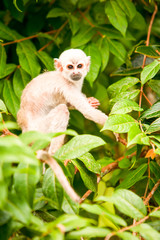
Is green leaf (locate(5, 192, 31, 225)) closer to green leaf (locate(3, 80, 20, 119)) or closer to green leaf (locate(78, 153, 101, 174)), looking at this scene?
green leaf (locate(78, 153, 101, 174))

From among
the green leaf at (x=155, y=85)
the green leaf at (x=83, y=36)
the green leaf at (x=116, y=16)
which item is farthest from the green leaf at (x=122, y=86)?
the green leaf at (x=83, y=36)

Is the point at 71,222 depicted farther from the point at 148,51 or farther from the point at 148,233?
the point at 148,51

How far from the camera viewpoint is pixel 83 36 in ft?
14.0

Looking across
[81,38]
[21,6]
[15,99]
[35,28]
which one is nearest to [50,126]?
[15,99]

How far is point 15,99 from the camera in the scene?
4047mm

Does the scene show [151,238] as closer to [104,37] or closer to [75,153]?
[75,153]

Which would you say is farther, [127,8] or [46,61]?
[46,61]

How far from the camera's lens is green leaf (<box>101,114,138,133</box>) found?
255 centimetres

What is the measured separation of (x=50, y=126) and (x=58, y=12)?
5.85 feet

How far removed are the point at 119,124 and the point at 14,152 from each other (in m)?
1.33

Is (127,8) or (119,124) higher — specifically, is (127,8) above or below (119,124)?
above

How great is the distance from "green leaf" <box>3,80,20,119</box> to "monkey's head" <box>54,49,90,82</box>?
69cm

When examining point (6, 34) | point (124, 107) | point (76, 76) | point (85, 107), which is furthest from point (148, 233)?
point (6, 34)

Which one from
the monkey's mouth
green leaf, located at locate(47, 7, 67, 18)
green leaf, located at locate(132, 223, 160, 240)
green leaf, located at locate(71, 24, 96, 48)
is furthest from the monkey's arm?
green leaf, located at locate(132, 223, 160, 240)
